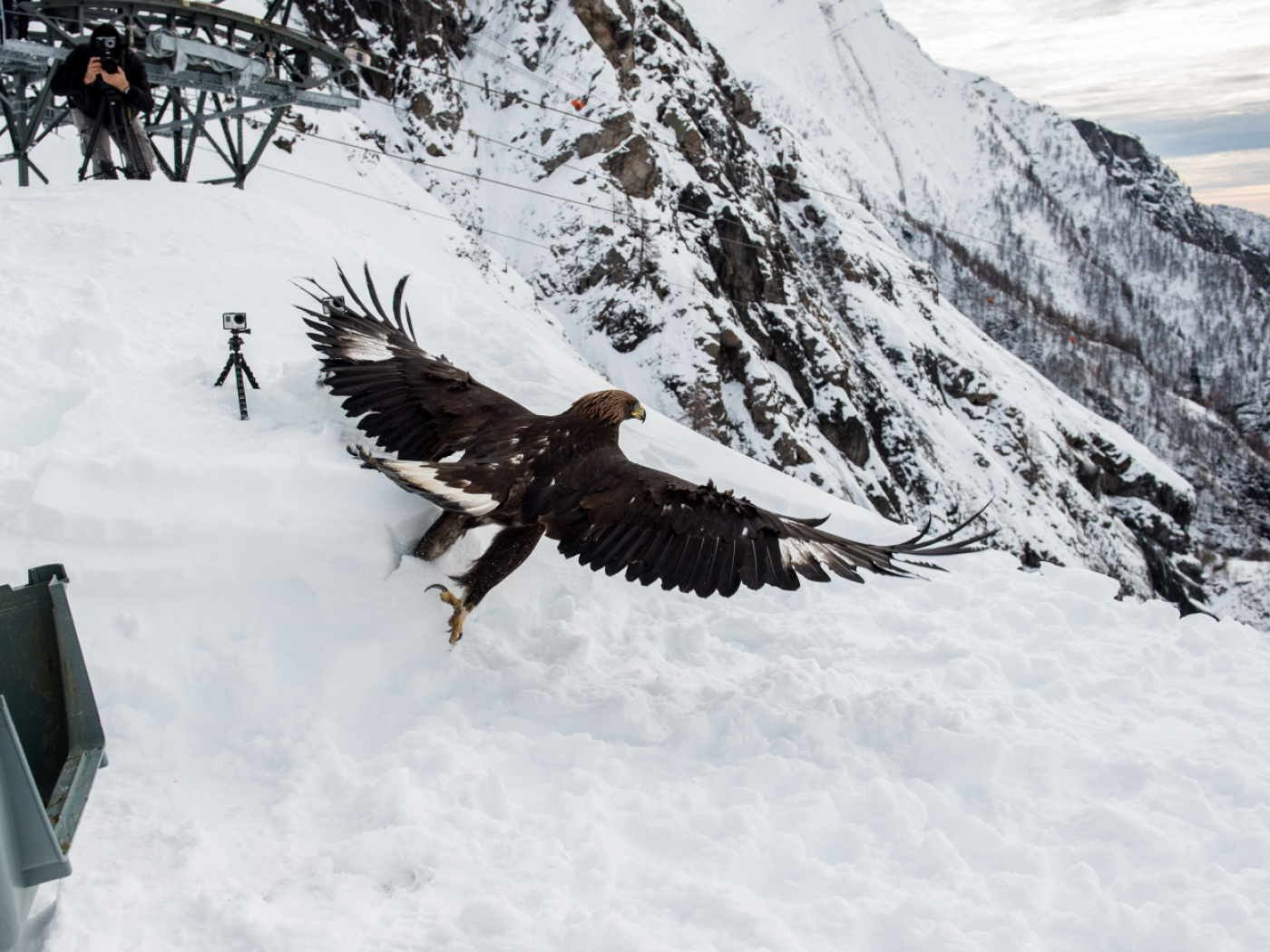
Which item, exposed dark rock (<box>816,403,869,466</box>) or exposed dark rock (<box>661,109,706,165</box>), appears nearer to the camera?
exposed dark rock (<box>661,109,706,165</box>)

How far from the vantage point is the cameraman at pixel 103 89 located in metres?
8.62

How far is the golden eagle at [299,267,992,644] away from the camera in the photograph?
11.1 feet

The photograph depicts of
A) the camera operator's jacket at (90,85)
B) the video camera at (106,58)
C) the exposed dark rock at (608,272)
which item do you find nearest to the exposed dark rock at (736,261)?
the exposed dark rock at (608,272)

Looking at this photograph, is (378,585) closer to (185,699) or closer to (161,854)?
(185,699)

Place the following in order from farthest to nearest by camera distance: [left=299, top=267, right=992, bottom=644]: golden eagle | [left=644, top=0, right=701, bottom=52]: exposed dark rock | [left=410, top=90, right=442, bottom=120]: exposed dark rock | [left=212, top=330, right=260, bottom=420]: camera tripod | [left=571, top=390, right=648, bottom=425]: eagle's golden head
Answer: [left=644, top=0, right=701, bottom=52]: exposed dark rock, [left=410, top=90, right=442, bottom=120]: exposed dark rock, [left=212, top=330, right=260, bottom=420]: camera tripod, [left=571, top=390, right=648, bottom=425]: eagle's golden head, [left=299, top=267, right=992, bottom=644]: golden eagle

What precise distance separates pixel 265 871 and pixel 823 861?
175cm

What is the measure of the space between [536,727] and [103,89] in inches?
368

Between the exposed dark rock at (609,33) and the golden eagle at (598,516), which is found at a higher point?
the exposed dark rock at (609,33)

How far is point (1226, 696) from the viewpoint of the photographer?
151 inches

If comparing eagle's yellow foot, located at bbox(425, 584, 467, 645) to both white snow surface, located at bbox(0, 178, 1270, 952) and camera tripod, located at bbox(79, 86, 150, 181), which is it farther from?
camera tripod, located at bbox(79, 86, 150, 181)

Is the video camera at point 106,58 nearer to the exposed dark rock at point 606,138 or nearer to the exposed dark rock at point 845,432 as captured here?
the exposed dark rock at point 606,138

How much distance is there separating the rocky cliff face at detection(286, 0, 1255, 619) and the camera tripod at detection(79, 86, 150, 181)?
57.6 ft

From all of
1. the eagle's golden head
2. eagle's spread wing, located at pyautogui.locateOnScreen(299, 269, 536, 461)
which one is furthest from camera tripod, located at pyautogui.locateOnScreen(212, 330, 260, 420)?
the eagle's golden head

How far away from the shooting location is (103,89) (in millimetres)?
8664
